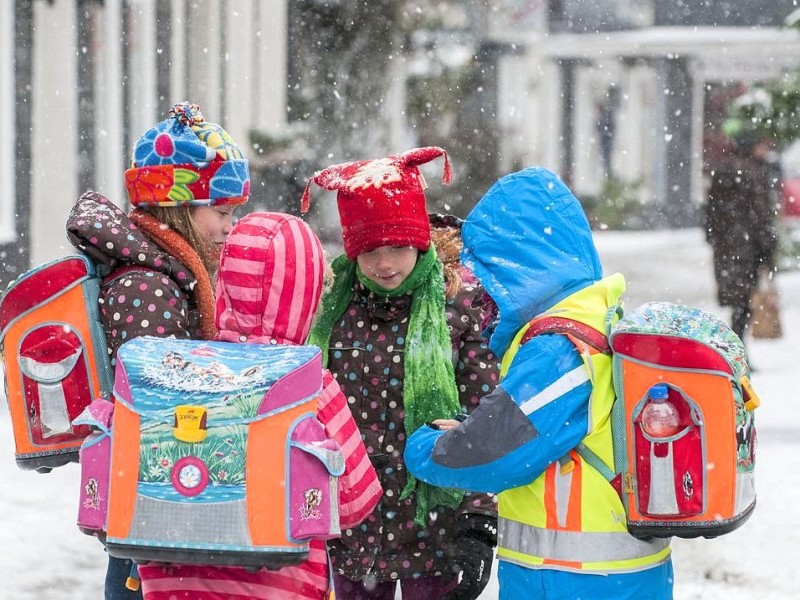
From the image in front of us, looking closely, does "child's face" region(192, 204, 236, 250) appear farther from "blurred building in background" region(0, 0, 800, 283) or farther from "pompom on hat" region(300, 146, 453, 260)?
"blurred building in background" region(0, 0, 800, 283)

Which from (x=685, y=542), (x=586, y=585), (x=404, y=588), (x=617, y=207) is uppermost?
(x=586, y=585)

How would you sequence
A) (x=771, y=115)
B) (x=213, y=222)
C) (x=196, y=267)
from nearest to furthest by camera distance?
(x=196, y=267) < (x=213, y=222) < (x=771, y=115)

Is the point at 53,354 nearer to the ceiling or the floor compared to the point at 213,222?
nearer to the floor

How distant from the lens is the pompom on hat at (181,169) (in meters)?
3.39

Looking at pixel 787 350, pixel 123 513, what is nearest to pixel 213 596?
pixel 123 513

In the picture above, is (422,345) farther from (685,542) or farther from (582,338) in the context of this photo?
(685,542)

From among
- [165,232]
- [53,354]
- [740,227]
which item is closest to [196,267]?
[165,232]

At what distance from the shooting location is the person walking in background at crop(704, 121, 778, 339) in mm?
11453

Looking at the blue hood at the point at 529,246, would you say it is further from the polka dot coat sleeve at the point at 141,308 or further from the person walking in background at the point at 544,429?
the polka dot coat sleeve at the point at 141,308

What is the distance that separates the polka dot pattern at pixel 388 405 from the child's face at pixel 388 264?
0.26 ft

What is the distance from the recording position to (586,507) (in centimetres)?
295

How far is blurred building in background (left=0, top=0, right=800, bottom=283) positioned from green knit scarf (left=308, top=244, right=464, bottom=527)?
26.4 ft

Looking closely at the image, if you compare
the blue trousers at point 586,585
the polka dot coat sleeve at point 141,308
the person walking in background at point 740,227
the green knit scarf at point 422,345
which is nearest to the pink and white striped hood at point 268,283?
the polka dot coat sleeve at point 141,308

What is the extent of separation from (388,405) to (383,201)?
1.80ft
